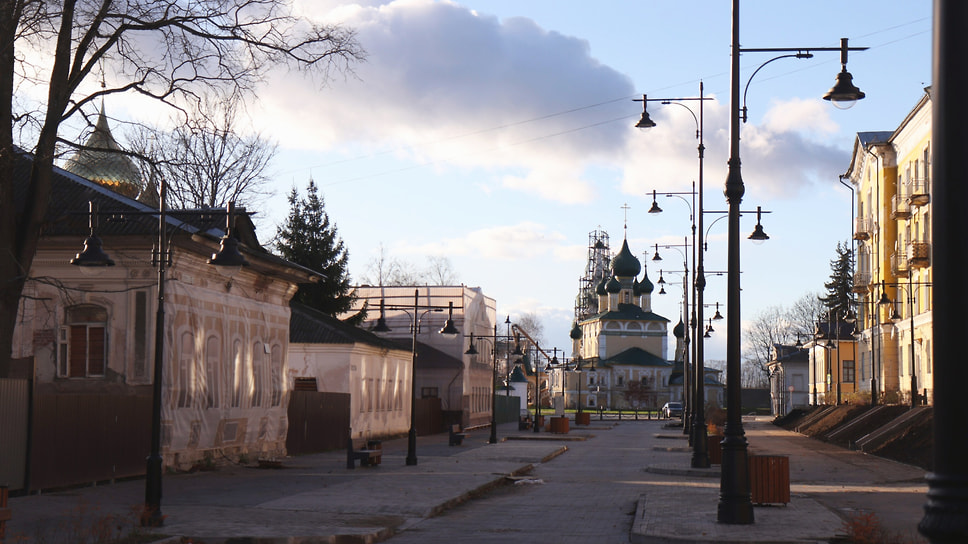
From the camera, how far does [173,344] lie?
26062 millimetres

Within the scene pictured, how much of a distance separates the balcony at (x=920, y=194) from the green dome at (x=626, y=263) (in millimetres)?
98655

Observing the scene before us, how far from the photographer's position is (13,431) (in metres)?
19.9

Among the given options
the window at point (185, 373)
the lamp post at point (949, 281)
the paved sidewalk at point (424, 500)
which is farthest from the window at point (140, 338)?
the lamp post at point (949, 281)

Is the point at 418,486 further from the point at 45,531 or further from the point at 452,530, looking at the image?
the point at 45,531

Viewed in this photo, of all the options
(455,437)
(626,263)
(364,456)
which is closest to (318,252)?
(455,437)

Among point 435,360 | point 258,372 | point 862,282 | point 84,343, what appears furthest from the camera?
point 862,282

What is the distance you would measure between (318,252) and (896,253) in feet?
103

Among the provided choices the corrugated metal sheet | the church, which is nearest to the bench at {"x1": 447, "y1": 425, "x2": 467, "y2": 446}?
the corrugated metal sheet

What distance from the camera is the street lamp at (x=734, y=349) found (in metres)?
15.8

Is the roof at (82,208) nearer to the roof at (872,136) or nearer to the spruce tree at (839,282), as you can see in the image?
the roof at (872,136)

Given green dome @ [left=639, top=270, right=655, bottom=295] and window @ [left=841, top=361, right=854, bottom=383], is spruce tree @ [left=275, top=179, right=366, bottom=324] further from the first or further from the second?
green dome @ [left=639, top=270, right=655, bottom=295]

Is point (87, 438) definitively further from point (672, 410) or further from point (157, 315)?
point (672, 410)

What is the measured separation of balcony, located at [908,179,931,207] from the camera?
171 feet

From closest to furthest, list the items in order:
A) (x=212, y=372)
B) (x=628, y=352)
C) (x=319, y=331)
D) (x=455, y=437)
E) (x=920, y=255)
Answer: (x=212, y=372) < (x=455, y=437) < (x=319, y=331) < (x=920, y=255) < (x=628, y=352)
